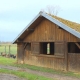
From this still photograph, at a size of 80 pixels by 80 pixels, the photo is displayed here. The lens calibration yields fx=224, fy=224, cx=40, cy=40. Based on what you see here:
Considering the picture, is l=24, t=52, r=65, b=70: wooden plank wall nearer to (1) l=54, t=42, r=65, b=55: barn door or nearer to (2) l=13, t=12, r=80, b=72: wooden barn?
(2) l=13, t=12, r=80, b=72: wooden barn

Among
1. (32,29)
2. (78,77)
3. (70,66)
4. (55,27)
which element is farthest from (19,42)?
(78,77)

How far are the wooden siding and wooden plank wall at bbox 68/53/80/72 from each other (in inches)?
45.9

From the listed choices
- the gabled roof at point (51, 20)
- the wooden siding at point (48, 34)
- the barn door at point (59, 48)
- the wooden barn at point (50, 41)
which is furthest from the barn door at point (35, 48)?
the barn door at point (59, 48)

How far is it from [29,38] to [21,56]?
7.29 feet

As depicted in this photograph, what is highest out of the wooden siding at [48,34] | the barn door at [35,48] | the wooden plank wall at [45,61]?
the wooden siding at [48,34]

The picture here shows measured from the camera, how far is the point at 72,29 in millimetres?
15953

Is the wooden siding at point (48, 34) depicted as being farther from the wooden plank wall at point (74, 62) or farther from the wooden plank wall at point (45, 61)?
the wooden plank wall at point (45, 61)

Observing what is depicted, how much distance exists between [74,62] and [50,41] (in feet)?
9.83

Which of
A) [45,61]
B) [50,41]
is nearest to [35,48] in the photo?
[45,61]

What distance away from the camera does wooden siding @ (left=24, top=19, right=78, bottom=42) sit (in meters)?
17.0

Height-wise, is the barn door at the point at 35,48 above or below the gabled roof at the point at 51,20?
below

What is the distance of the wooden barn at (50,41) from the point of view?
16.5 metres

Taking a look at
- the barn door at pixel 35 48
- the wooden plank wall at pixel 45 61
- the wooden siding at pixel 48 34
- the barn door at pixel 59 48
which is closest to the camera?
the wooden siding at pixel 48 34

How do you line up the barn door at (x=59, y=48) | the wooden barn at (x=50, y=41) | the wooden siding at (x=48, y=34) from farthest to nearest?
the barn door at (x=59, y=48) < the wooden siding at (x=48, y=34) < the wooden barn at (x=50, y=41)
